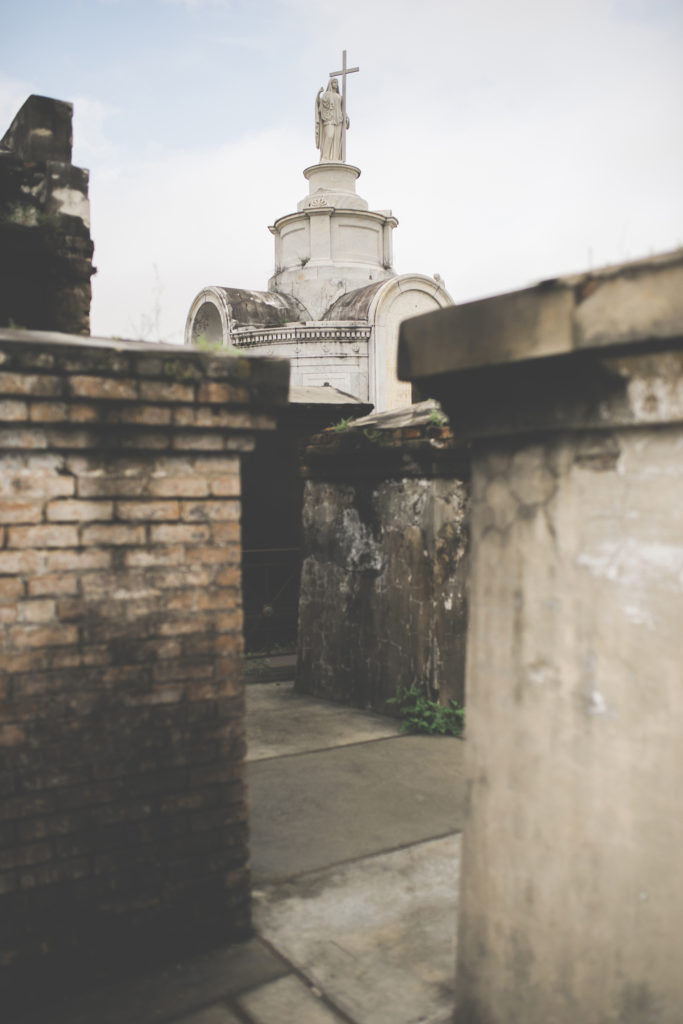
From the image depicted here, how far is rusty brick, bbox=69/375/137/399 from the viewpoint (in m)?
2.62

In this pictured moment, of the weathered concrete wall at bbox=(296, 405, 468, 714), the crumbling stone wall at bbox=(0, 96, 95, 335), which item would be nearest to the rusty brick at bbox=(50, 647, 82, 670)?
the crumbling stone wall at bbox=(0, 96, 95, 335)

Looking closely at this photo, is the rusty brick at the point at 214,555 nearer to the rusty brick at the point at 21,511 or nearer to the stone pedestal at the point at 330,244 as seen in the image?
the rusty brick at the point at 21,511

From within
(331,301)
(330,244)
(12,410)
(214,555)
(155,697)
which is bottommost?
(155,697)

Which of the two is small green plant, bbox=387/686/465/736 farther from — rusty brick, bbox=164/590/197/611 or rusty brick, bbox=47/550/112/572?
rusty brick, bbox=47/550/112/572

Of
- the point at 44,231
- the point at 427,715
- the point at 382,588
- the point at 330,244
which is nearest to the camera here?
the point at 44,231

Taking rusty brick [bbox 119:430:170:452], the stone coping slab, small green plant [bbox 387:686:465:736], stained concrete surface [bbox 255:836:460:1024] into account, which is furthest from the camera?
small green plant [bbox 387:686:465:736]

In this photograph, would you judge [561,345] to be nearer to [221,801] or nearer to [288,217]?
[221,801]

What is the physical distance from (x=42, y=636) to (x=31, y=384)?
2.70 feet

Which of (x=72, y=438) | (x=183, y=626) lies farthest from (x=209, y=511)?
(x=72, y=438)

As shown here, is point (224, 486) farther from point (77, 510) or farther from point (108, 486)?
point (77, 510)

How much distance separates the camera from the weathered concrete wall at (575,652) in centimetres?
171

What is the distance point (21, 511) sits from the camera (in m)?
2.61

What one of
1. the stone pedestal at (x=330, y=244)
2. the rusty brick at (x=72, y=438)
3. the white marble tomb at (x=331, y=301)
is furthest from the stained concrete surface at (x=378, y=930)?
the stone pedestal at (x=330, y=244)

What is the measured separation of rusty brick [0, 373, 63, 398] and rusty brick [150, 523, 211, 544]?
570 mm
